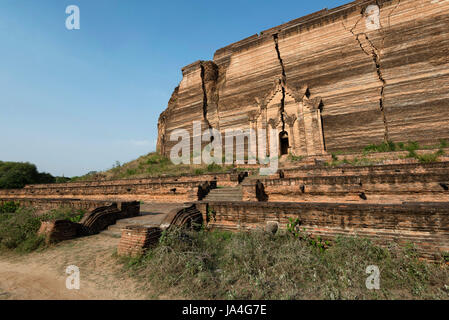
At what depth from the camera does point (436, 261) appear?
3174 mm

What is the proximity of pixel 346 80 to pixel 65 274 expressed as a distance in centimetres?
1999

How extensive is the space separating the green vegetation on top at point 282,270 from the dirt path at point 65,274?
28 centimetres

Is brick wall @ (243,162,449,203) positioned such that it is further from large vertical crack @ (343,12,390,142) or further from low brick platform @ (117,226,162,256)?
large vertical crack @ (343,12,390,142)

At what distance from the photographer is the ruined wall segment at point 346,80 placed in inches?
548

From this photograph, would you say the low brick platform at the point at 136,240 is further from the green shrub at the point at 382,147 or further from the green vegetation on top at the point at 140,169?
the green shrub at the point at 382,147

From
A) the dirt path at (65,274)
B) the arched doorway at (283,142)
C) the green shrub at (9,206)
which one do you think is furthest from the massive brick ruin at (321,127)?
the dirt path at (65,274)

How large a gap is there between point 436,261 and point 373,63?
57.2 feet

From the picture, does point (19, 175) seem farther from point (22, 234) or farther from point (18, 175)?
point (22, 234)

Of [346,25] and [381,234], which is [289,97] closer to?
[346,25]

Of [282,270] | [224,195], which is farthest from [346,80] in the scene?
[282,270]

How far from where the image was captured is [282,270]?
10.3 feet

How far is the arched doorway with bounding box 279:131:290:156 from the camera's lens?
62.6 feet
